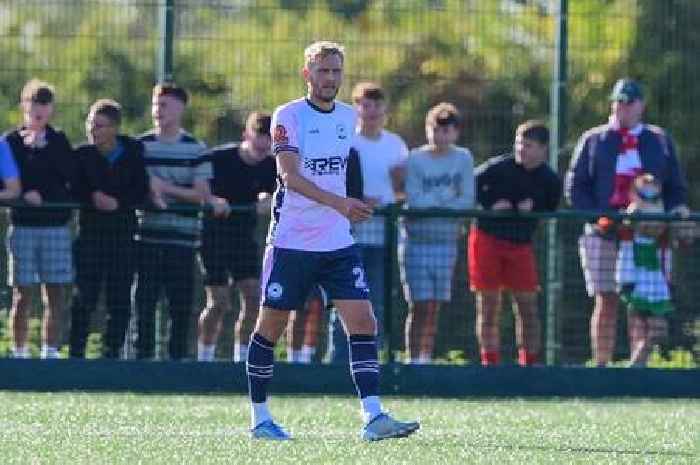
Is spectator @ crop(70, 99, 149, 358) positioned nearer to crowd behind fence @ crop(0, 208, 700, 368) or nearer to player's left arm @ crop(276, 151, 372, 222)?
crowd behind fence @ crop(0, 208, 700, 368)

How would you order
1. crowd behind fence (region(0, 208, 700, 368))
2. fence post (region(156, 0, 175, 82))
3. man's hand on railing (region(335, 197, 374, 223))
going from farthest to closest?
1. fence post (region(156, 0, 175, 82))
2. crowd behind fence (region(0, 208, 700, 368))
3. man's hand on railing (region(335, 197, 374, 223))

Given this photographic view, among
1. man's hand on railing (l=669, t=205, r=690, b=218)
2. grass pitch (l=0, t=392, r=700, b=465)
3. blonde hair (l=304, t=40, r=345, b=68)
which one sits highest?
blonde hair (l=304, t=40, r=345, b=68)

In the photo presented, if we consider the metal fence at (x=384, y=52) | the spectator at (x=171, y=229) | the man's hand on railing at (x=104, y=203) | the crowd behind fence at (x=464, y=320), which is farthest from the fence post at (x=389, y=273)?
the man's hand on railing at (x=104, y=203)

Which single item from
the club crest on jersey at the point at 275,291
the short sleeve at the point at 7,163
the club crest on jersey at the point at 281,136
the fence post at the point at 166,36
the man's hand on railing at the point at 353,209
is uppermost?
the fence post at the point at 166,36

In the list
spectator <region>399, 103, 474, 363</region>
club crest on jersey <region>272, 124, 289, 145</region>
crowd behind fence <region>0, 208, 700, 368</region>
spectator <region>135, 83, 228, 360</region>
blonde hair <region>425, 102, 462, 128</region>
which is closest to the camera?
club crest on jersey <region>272, 124, 289, 145</region>

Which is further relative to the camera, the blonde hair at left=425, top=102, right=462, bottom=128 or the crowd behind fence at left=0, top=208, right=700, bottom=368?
the blonde hair at left=425, top=102, right=462, bottom=128

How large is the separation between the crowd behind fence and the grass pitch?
63cm

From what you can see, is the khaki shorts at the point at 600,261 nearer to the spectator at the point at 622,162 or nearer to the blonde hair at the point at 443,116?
the spectator at the point at 622,162

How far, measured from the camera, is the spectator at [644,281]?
44.7ft

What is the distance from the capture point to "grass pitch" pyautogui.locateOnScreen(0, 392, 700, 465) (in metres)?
8.79

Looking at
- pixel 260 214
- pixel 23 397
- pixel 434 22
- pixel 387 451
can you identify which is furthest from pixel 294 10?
pixel 387 451

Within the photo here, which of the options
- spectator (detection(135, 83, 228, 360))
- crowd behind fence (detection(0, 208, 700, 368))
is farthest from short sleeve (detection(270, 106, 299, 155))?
crowd behind fence (detection(0, 208, 700, 368))

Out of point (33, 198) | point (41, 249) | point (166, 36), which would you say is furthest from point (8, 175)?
point (166, 36)

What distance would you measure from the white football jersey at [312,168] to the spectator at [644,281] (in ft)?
14.2
